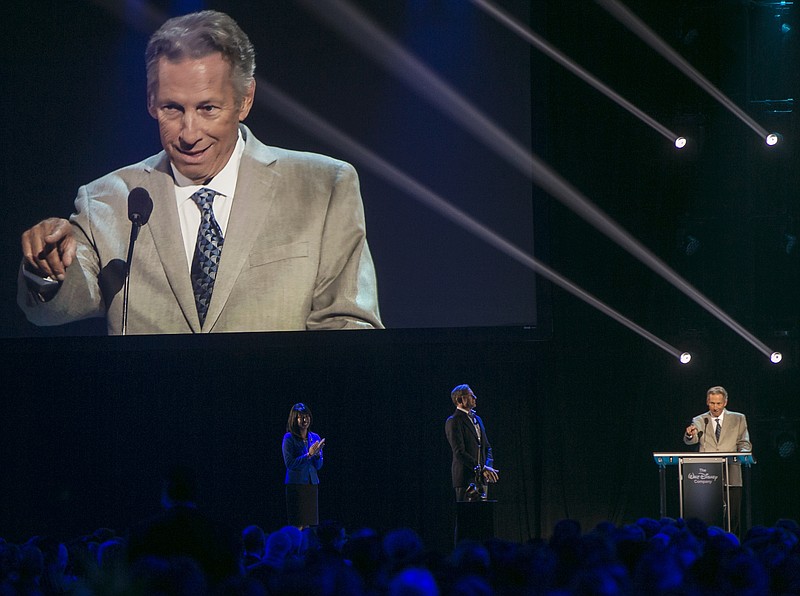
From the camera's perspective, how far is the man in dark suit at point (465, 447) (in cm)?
659

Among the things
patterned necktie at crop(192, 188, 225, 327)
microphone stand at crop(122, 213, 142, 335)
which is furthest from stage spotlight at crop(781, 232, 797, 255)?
microphone stand at crop(122, 213, 142, 335)

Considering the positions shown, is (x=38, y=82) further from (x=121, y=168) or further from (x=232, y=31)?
(x=232, y=31)

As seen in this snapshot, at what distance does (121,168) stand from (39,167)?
0.68m

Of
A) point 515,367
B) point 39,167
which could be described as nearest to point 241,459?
point 515,367

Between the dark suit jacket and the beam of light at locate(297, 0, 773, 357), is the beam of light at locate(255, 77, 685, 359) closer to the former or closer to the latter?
the beam of light at locate(297, 0, 773, 357)

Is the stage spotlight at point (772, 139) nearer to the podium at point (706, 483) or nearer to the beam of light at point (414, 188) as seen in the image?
the beam of light at point (414, 188)

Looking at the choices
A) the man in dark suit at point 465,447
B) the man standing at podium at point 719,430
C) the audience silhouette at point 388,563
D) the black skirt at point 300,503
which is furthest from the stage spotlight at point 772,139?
the audience silhouette at point 388,563

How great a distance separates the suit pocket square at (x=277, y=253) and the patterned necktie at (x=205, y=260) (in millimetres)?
263

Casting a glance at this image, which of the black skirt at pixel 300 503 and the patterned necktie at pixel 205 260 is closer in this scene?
the black skirt at pixel 300 503

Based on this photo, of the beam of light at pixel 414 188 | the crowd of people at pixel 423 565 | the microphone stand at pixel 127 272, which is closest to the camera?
the crowd of people at pixel 423 565

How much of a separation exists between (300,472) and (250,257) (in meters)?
1.78

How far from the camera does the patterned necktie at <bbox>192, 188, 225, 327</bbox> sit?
26.2ft

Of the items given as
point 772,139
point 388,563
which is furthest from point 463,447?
point 388,563

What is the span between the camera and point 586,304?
8.24 metres
